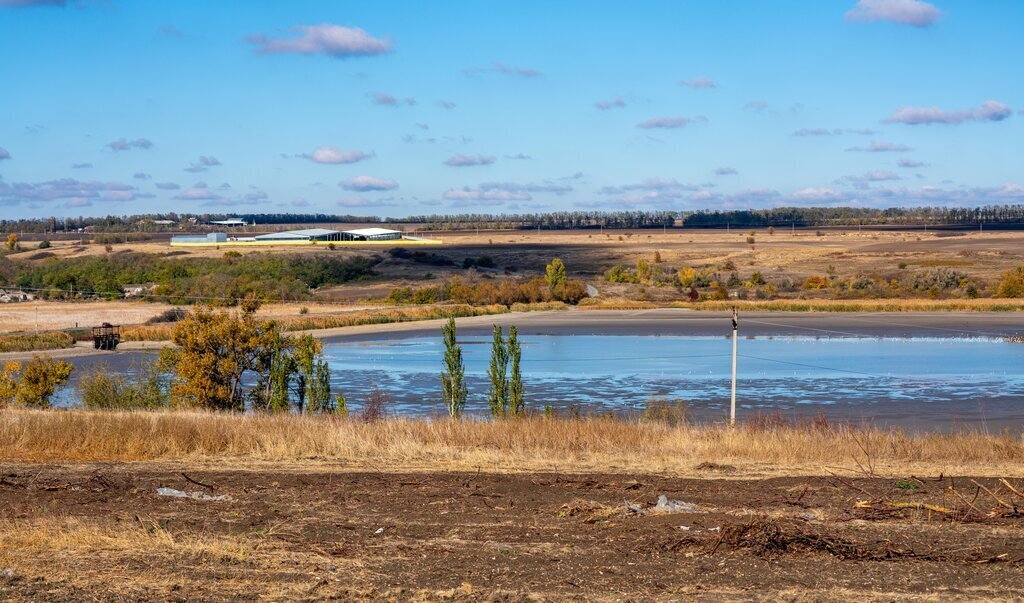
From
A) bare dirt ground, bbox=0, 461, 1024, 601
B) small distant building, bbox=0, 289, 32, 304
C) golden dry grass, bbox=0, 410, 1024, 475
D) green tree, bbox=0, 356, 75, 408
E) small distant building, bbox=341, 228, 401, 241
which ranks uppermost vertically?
small distant building, bbox=341, 228, 401, 241

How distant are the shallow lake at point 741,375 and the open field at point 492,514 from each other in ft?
33.3

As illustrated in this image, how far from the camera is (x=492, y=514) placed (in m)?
9.88

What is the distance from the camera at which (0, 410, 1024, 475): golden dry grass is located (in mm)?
13273

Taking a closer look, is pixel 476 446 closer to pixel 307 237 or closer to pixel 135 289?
pixel 135 289

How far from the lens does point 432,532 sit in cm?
919

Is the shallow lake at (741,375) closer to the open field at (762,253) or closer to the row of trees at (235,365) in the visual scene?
the row of trees at (235,365)

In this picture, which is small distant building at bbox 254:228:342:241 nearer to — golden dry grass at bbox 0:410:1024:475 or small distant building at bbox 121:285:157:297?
small distant building at bbox 121:285:157:297

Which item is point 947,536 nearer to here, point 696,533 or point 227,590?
point 696,533

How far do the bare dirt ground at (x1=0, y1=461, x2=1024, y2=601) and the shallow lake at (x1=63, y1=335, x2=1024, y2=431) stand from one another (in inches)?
511

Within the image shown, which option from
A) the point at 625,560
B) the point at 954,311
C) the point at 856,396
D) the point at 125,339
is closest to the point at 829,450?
the point at 625,560

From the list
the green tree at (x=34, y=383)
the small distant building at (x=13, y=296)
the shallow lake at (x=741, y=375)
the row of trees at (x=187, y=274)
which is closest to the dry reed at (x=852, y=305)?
the shallow lake at (x=741, y=375)

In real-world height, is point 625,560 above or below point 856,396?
above

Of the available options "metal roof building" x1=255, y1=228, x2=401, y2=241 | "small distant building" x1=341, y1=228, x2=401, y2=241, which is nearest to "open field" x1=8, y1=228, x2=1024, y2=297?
"small distant building" x1=341, y1=228, x2=401, y2=241

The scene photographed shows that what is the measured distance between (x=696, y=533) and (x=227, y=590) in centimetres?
383
